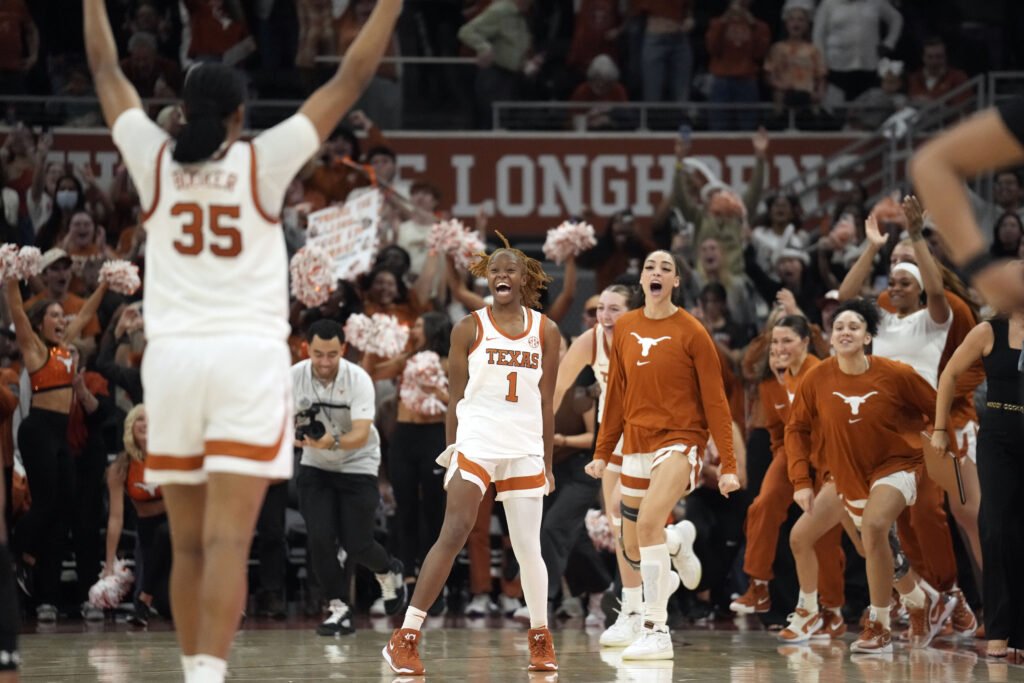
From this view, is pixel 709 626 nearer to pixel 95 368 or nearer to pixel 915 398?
pixel 915 398

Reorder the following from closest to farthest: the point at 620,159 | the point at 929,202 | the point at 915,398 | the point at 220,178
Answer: the point at 929,202, the point at 220,178, the point at 915,398, the point at 620,159

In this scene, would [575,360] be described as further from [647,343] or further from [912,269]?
[912,269]

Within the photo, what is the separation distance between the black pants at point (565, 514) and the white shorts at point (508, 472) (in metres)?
2.44

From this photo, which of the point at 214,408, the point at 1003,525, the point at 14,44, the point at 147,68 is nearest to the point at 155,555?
the point at 1003,525

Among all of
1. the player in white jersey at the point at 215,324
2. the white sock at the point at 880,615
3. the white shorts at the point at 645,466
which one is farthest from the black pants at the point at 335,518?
the player in white jersey at the point at 215,324

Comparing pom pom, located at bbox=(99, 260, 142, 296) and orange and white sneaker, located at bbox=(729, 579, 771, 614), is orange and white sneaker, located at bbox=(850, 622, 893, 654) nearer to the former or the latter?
orange and white sneaker, located at bbox=(729, 579, 771, 614)

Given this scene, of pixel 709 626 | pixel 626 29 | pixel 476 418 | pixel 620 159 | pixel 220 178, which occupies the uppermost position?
pixel 626 29

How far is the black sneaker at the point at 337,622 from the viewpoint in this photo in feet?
30.5

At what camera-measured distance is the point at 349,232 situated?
11.9 m

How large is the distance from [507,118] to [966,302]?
7402 mm

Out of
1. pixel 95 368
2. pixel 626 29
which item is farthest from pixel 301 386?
pixel 626 29

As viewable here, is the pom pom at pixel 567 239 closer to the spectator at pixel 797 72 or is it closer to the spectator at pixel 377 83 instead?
the spectator at pixel 377 83

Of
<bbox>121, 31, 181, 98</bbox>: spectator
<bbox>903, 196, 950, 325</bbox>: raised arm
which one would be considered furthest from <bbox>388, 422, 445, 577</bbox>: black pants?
<bbox>121, 31, 181, 98</bbox>: spectator

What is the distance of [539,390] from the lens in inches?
301
